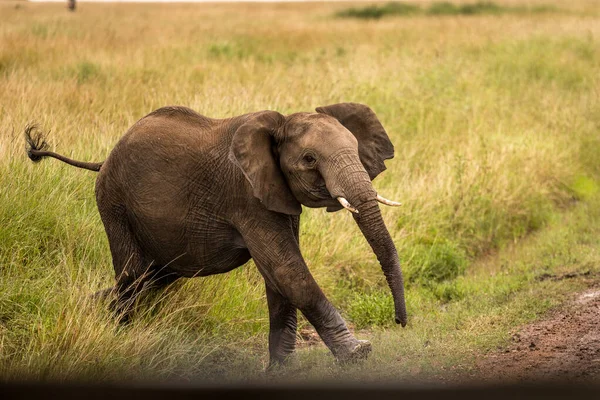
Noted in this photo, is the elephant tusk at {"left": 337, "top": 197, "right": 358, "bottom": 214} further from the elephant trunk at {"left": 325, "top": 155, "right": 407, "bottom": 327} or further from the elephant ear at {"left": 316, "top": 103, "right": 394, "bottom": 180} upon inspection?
the elephant ear at {"left": 316, "top": 103, "right": 394, "bottom": 180}

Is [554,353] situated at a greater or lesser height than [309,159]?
lesser

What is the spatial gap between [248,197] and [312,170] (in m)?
0.42

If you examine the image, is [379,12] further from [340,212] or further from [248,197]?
[248,197]

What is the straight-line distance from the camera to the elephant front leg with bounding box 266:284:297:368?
5.17 m

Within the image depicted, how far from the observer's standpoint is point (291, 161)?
15.2 ft

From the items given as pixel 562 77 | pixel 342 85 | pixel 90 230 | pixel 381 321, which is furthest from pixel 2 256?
pixel 562 77

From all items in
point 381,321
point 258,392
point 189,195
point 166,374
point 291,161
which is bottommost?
point 381,321

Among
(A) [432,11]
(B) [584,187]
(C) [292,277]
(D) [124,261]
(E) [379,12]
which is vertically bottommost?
→ (E) [379,12]

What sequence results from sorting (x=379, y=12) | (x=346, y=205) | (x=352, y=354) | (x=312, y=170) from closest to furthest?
(x=346, y=205), (x=312, y=170), (x=352, y=354), (x=379, y=12)

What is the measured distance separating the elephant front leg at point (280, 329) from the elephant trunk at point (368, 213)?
3.13 feet

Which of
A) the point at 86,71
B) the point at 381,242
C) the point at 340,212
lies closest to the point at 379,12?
the point at 86,71

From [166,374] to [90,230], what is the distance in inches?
68.2

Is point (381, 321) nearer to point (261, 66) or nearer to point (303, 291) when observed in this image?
point (303, 291)

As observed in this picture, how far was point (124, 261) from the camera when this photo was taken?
17.1ft
